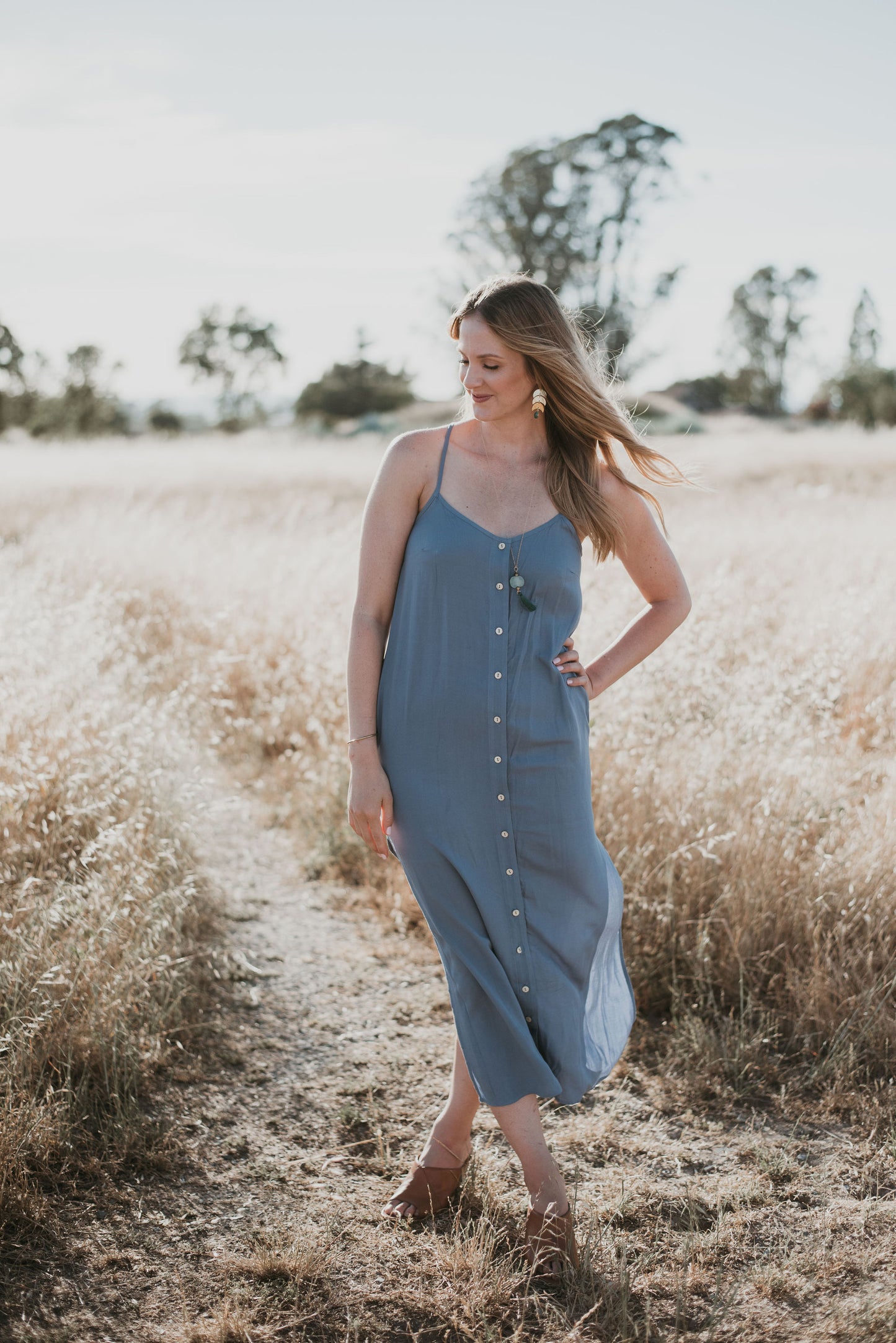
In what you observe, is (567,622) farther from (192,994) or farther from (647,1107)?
(192,994)

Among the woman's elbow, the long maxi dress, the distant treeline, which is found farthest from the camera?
the distant treeline

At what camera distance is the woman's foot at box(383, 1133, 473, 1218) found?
242 cm

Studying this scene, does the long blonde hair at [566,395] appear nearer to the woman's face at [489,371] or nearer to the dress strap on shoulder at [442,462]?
the woman's face at [489,371]

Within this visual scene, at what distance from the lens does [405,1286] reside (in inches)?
87.0

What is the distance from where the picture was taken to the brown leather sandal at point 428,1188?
7.93ft

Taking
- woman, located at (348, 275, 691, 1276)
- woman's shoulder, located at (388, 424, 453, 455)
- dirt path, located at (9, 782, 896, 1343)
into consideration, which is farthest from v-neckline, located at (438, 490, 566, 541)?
dirt path, located at (9, 782, 896, 1343)

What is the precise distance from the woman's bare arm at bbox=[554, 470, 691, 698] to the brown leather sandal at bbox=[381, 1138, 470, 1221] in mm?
1191

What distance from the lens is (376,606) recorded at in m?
2.31

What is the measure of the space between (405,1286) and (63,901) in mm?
1550

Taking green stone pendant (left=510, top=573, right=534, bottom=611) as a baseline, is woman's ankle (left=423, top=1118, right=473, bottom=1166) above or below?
below

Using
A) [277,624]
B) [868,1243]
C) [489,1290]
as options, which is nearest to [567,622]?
[489,1290]

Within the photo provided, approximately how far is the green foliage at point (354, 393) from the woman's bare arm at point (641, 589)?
34988mm

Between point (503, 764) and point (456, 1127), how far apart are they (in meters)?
0.93

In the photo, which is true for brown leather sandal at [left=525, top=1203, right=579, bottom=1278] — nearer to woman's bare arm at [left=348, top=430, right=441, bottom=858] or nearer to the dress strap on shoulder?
woman's bare arm at [left=348, top=430, right=441, bottom=858]
